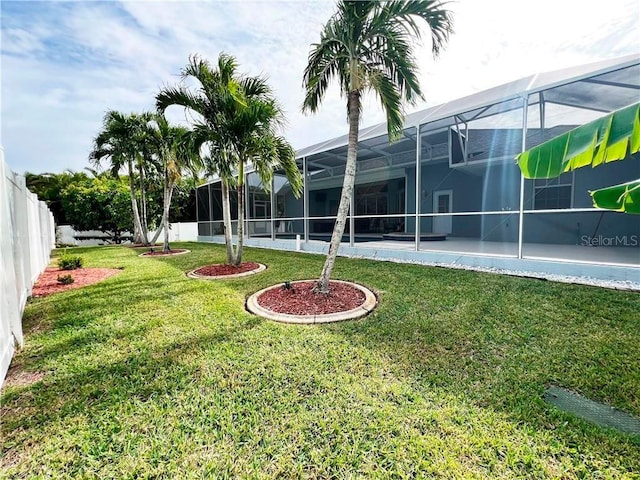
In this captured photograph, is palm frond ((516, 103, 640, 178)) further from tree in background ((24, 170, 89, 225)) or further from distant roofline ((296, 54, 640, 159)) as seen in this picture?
tree in background ((24, 170, 89, 225))

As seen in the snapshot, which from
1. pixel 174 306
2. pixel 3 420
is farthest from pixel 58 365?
pixel 174 306

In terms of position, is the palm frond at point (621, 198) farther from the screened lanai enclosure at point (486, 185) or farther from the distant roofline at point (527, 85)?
the distant roofline at point (527, 85)

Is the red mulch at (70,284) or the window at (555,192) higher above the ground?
the window at (555,192)

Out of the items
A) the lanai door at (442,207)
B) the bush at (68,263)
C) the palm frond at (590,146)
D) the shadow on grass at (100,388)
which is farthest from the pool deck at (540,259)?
the bush at (68,263)

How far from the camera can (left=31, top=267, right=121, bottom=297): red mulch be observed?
5906 millimetres

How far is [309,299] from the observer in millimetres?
4746

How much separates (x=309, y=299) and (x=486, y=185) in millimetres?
10677

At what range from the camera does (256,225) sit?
14656 mm

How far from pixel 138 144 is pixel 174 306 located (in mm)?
10952

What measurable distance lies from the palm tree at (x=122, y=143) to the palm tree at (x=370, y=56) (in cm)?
1034

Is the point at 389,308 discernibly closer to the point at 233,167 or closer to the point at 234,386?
the point at 234,386

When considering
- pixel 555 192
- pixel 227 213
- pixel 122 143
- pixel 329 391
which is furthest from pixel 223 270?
pixel 555 192

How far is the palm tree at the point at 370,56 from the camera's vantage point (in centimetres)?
424

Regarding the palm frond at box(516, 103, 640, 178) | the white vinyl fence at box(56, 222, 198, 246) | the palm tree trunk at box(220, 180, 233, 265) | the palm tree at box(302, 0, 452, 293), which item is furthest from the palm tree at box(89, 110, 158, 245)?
the palm frond at box(516, 103, 640, 178)
